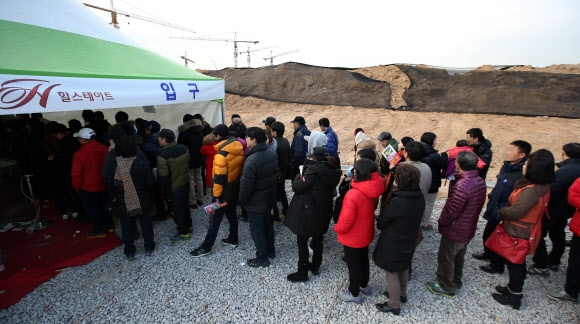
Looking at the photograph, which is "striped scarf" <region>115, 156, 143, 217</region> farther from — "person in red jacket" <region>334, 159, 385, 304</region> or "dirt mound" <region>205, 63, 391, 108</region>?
"dirt mound" <region>205, 63, 391, 108</region>

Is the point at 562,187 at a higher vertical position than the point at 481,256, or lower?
higher

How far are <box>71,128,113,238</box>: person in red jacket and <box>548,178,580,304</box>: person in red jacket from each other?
544 centimetres

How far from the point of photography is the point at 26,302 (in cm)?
293

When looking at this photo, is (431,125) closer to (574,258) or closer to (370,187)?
(574,258)

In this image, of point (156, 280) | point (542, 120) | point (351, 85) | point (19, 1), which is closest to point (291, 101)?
point (351, 85)

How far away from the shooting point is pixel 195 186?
213 inches

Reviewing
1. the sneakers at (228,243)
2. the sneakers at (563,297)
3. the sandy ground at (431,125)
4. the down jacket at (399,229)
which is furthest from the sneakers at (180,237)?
the sandy ground at (431,125)

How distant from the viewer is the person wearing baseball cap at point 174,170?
3755 mm

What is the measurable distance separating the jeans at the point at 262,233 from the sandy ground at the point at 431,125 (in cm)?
652

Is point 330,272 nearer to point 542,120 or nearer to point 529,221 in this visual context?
point 529,221

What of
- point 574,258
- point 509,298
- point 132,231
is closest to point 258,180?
point 132,231

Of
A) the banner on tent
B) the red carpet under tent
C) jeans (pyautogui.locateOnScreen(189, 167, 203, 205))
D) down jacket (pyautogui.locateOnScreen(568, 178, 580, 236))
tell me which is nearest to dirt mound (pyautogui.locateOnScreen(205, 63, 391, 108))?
jeans (pyautogui.locateOnScreen(189, 167, 203, 205))

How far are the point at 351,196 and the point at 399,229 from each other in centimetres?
51

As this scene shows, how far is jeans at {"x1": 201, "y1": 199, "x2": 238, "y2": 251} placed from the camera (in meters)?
3.59
